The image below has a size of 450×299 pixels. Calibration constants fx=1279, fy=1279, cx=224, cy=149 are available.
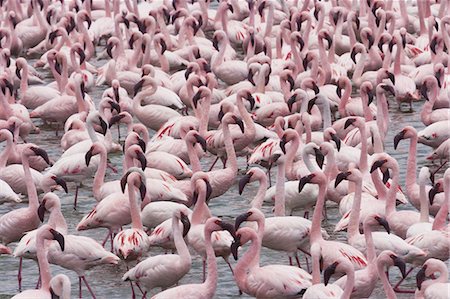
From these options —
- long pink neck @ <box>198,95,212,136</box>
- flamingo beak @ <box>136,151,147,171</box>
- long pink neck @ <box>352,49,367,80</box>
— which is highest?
flamingo beak @ <box>136,151,147,171</box>

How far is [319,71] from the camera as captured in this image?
1694 centimetres

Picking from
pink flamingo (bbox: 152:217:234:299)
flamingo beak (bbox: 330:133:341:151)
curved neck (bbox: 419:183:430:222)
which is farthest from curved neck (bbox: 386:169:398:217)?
pink flamingo (bbox: 152:217:234:299)

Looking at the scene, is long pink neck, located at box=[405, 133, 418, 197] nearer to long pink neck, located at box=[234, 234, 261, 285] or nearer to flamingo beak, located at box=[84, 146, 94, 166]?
long pink neck, located at box=[234, 234, 261, 285]

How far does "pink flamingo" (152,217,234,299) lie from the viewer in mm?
9828

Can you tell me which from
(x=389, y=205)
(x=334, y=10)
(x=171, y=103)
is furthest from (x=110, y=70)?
(x=389, y=205)

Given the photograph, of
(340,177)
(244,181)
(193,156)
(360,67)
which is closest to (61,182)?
(193,156)

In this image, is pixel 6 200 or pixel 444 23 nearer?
pixel 6 200

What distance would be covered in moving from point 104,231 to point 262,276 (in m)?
3.14

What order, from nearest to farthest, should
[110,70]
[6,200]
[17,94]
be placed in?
[6,200] < [110,70] < [17,94]

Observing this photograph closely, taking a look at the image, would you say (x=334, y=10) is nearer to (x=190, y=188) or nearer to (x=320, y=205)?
(x=190, y=188)

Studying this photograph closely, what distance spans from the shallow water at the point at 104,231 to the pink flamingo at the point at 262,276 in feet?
1.74

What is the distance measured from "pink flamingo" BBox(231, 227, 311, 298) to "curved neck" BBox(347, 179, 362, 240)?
1.02 metres

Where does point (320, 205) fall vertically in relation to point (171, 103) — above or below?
above

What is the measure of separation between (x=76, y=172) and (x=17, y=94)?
5.69m
